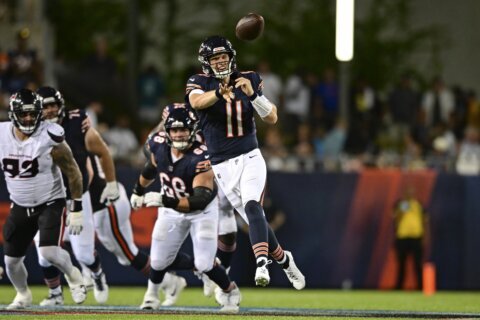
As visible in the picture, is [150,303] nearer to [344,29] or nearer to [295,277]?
Answer: [295,277]

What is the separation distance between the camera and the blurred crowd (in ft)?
59.8

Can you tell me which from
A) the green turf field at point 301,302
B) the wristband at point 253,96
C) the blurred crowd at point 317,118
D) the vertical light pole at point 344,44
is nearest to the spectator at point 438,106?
the blurred crowd at point 317,118

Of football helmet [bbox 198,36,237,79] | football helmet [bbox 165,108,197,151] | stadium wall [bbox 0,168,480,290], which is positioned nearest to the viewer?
football helmet [bbox 198,36,237,79]

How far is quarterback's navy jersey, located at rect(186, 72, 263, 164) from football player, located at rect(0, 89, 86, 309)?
125 cm

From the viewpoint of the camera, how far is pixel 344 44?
21.1m

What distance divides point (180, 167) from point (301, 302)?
3133mm

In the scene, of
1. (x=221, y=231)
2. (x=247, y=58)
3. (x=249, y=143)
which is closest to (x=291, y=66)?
(x=247, y=58)

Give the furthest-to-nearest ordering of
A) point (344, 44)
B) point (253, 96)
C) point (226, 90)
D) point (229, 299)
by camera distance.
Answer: point (344, 44), point (229, 299), point (253, 96), point (226, 90)

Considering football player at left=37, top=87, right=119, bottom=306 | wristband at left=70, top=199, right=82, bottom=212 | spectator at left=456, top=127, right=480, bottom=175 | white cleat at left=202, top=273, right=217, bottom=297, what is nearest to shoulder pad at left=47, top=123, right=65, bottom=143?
wristband at left=70, top=199, right=82, bottom=212

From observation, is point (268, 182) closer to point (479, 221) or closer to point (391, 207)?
point (391, 207)

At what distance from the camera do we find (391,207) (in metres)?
17.9

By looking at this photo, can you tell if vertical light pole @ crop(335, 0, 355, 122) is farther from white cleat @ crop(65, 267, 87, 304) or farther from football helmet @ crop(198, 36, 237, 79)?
football helmet @ crop(198, 36, 237, 79)

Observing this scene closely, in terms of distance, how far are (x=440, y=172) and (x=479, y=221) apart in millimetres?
887

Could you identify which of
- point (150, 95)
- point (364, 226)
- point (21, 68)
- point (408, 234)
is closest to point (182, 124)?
point (408, 234)
